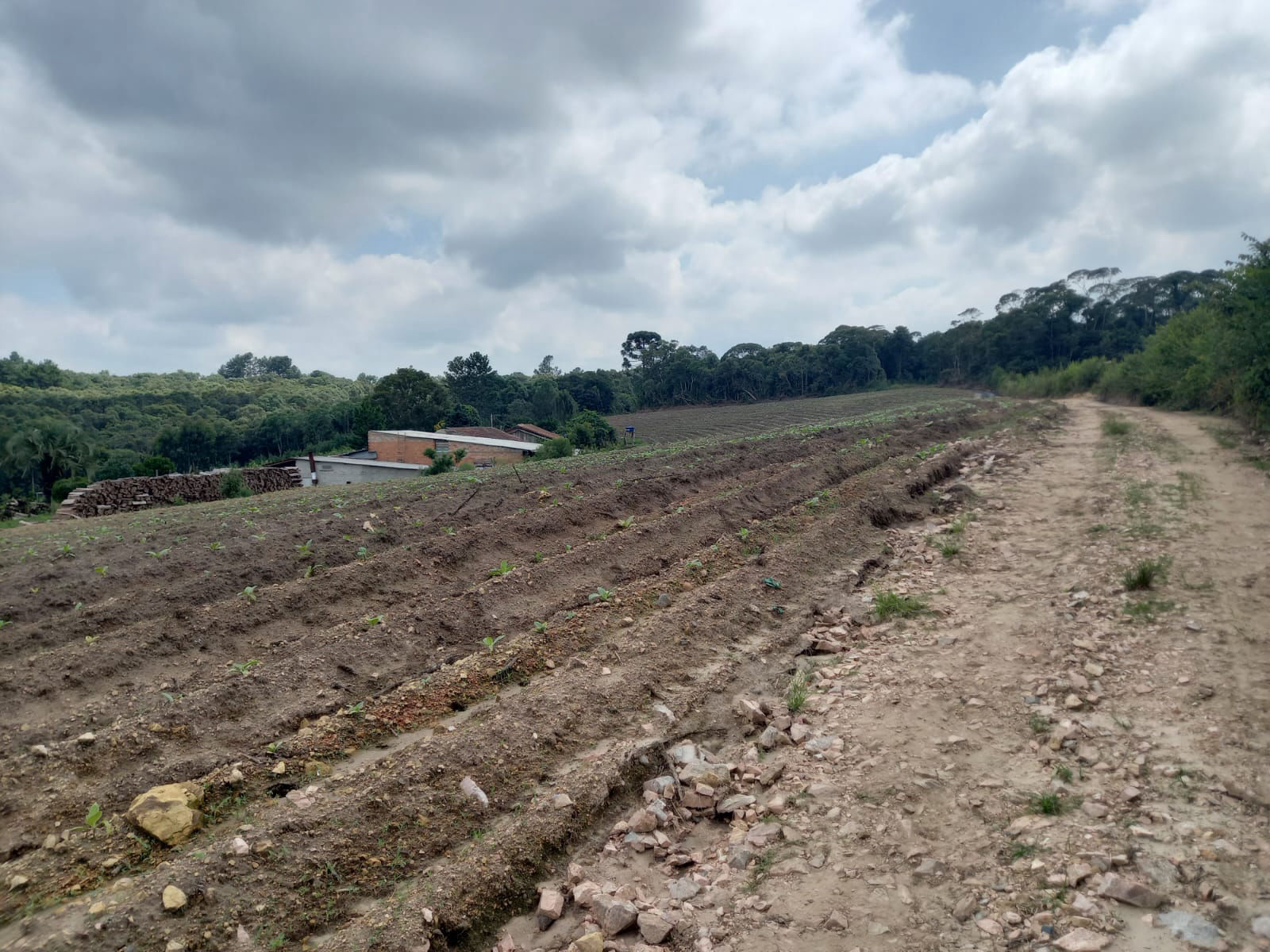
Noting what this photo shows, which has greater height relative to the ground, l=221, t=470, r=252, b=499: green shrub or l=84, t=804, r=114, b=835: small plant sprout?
l=221, t=470, r=252, b=499: green shrub

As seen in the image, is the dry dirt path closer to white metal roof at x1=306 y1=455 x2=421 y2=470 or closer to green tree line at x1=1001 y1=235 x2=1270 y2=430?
green tree line at x1=1001 y1=235 x2=1270 y2=430

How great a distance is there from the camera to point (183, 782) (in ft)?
17.4

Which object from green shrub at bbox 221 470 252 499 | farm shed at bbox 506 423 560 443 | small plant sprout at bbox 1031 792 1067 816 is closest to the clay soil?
small plant sprout at bbox 1031 792 1067 816

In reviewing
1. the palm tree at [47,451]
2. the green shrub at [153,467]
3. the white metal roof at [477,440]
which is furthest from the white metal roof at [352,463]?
the palm tree at [47,451]

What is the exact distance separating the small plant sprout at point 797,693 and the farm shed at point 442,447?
36195 mm

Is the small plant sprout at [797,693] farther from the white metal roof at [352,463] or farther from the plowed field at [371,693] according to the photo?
the white metal roof at [352,463]

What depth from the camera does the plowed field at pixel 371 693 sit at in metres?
4.24

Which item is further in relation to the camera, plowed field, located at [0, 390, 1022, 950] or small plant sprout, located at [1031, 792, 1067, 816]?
small plant sprout, located at [1031, 792, 1067, 816]

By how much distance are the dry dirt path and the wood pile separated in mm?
30703

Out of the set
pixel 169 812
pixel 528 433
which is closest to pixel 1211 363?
pixel 169 812

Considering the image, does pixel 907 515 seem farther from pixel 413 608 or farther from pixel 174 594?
pixel 174 594

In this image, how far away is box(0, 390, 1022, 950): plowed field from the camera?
4.24 metres

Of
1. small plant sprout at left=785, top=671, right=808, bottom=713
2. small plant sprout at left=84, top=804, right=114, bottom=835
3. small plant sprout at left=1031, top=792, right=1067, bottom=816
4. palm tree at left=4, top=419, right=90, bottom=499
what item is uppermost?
palm tree at left=4, top=419, right=90, bottom=499

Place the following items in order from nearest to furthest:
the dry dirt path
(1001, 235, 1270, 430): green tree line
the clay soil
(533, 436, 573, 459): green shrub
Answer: the dry dirt path
the clay soil
(1001, 235, 1270, 430): green tree line
(533, 436, 573, 459): green shrub
